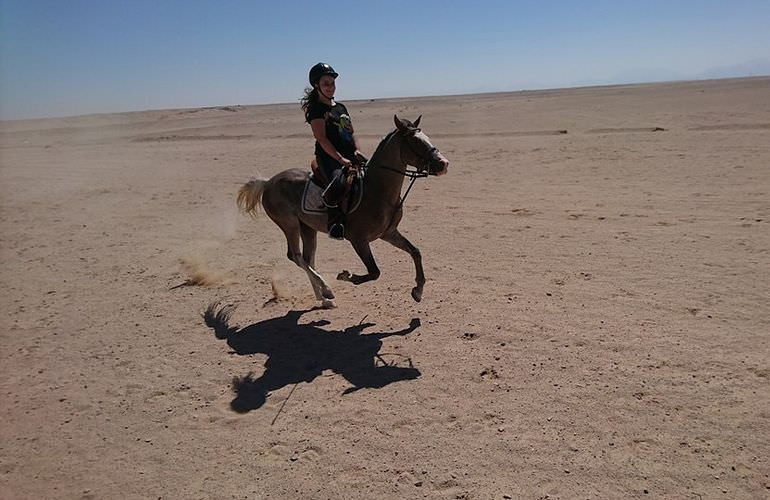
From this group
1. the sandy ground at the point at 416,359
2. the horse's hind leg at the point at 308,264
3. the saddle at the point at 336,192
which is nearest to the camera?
the sandy ground at the point at 416,359

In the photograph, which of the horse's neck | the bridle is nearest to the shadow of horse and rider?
the horse's neck

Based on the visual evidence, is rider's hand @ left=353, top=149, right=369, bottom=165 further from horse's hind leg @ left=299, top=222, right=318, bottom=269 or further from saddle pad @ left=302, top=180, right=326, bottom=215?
horse's hind leg @ left=299, top=222, right=318, bottom=269

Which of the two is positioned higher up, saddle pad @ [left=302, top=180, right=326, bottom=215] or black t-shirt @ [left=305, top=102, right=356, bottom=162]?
black t-shirt @ [left=305, top=102, right=356, bottom=162]

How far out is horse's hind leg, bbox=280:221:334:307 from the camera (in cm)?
768

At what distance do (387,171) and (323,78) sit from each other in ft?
4.47

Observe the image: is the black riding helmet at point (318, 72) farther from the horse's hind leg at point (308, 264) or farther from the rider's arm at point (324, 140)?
the horse's hind leg at point (308, 264)

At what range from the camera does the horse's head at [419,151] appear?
6.30 m

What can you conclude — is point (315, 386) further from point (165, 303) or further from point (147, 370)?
point (165, 303)

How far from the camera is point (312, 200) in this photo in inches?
291

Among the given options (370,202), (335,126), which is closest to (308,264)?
(370,202)

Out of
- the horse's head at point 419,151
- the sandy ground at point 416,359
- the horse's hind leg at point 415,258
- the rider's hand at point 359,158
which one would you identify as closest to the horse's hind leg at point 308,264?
the sandy ground at point 416,359

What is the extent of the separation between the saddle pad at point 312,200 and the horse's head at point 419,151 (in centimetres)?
141

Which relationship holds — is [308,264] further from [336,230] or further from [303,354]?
[303,354]

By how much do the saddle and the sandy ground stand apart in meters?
1.50
